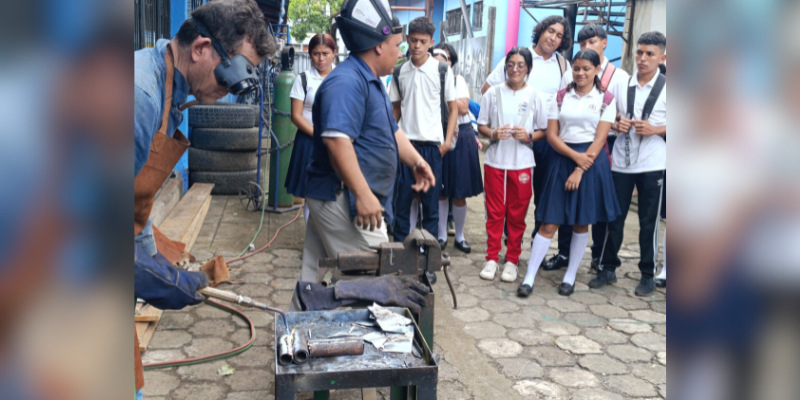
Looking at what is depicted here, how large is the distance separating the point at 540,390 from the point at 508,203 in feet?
7.10

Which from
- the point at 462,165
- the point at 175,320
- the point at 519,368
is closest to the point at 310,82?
the point at 462,165

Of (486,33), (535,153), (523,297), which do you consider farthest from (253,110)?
(486,33)

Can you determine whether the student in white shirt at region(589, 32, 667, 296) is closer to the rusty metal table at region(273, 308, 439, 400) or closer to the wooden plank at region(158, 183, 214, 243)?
the rusty metal table at region(273, 308, 439, 400)

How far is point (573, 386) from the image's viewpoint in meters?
3.49

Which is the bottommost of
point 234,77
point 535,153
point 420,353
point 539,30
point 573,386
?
point 573,386

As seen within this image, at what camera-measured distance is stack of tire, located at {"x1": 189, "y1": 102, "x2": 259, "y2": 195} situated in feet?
24.7

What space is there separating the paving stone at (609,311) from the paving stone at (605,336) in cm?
27

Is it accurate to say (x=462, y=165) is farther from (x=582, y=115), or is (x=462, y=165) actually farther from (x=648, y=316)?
(x=648, y=316)

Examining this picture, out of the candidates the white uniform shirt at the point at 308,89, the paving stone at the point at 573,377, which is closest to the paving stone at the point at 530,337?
the paving stone at the point at 573,377

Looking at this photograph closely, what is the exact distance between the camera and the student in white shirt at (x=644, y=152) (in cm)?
481

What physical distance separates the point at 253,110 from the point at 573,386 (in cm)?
575

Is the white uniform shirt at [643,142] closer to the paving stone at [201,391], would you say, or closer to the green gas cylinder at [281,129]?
the paving stone at [201,391]

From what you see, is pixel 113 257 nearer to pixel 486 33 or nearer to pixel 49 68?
pixel 49 68

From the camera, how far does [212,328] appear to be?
13.2 ft
